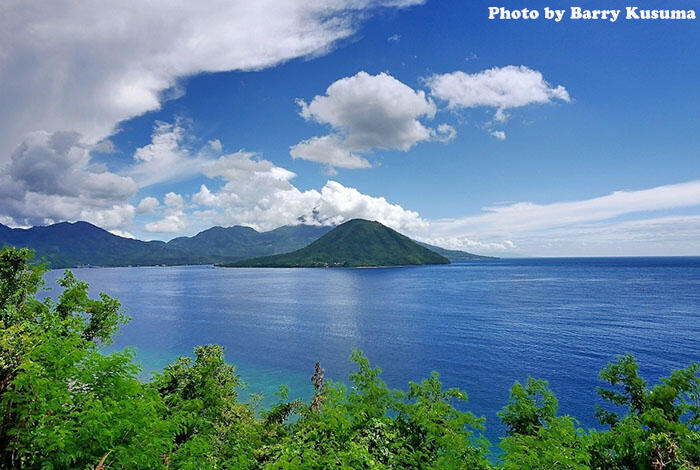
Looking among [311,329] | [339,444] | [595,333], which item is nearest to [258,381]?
[311,329]

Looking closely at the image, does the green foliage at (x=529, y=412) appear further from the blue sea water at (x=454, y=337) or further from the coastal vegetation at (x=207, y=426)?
the blue sea water at (x=454, y=337)

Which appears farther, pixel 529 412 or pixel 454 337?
pixel 454 337

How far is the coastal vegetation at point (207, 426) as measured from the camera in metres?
10.4

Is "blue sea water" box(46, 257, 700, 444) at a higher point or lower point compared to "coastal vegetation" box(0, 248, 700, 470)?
lower

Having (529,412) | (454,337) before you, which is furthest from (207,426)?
(454,337)

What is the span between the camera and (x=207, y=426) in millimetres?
28109

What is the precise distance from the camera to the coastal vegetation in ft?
34.2

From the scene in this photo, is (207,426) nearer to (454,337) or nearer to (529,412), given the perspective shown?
(529,412)

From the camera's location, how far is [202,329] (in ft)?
381

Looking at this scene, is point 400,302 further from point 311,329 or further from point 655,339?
point 655,339

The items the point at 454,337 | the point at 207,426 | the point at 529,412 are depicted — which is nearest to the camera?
the point at 529,412

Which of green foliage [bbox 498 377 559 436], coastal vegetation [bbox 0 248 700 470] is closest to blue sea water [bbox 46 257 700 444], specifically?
green foliage [bbox 498 377 559 436]

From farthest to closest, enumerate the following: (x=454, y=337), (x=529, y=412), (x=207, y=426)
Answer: (x=454, y=337) < (x=207, y=426) < (x=529, y=412)

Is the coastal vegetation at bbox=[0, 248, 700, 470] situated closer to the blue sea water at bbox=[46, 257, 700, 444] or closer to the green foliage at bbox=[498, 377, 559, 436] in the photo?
the green foliage at bbox=[498, 377, 559, 436]
